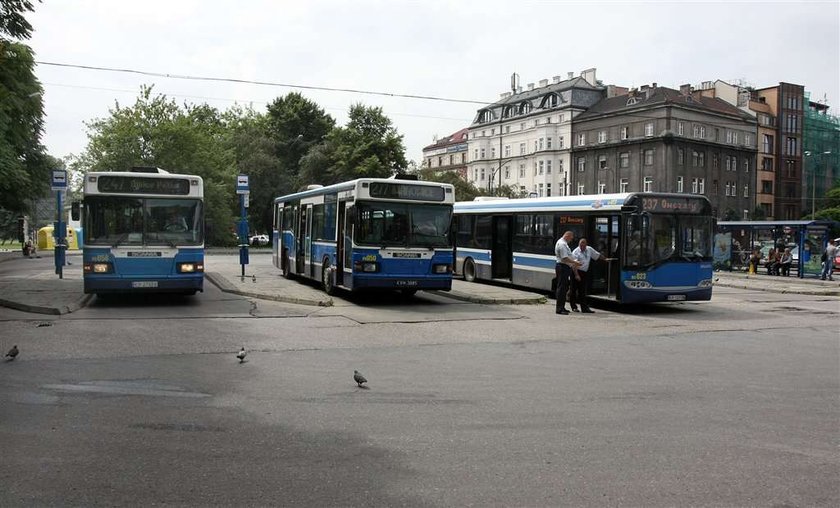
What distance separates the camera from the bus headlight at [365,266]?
16234mm

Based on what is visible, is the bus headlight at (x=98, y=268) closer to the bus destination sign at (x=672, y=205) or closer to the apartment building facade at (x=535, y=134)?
the bus destination sign at (x=672, y=205)

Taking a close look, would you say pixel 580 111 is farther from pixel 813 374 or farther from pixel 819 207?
pixel 813 374

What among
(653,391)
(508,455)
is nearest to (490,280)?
(653,391)

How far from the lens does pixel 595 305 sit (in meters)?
18.8

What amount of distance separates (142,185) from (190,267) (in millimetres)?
2034

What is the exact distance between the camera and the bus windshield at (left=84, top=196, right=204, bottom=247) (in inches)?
596

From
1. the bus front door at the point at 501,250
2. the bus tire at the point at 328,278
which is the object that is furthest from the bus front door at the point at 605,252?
the bus tire at the point at 328,278

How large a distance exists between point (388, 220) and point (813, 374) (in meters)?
9.64

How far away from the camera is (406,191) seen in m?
16.7

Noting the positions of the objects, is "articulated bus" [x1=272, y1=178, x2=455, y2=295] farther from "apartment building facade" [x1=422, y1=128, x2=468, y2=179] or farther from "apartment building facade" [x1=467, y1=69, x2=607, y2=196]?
"apartment building facade" [x1=422, y1=128, x2=468, y2=179]

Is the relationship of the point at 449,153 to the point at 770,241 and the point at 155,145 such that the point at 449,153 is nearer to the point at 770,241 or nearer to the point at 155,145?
the point at 155,145

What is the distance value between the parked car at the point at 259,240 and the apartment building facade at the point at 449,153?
34.8m

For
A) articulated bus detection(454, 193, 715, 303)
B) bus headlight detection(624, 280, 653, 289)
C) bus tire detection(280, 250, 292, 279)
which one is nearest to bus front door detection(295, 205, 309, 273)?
bus tire detection(280, 250, 292, 279)

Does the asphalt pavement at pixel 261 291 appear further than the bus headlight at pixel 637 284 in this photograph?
No
